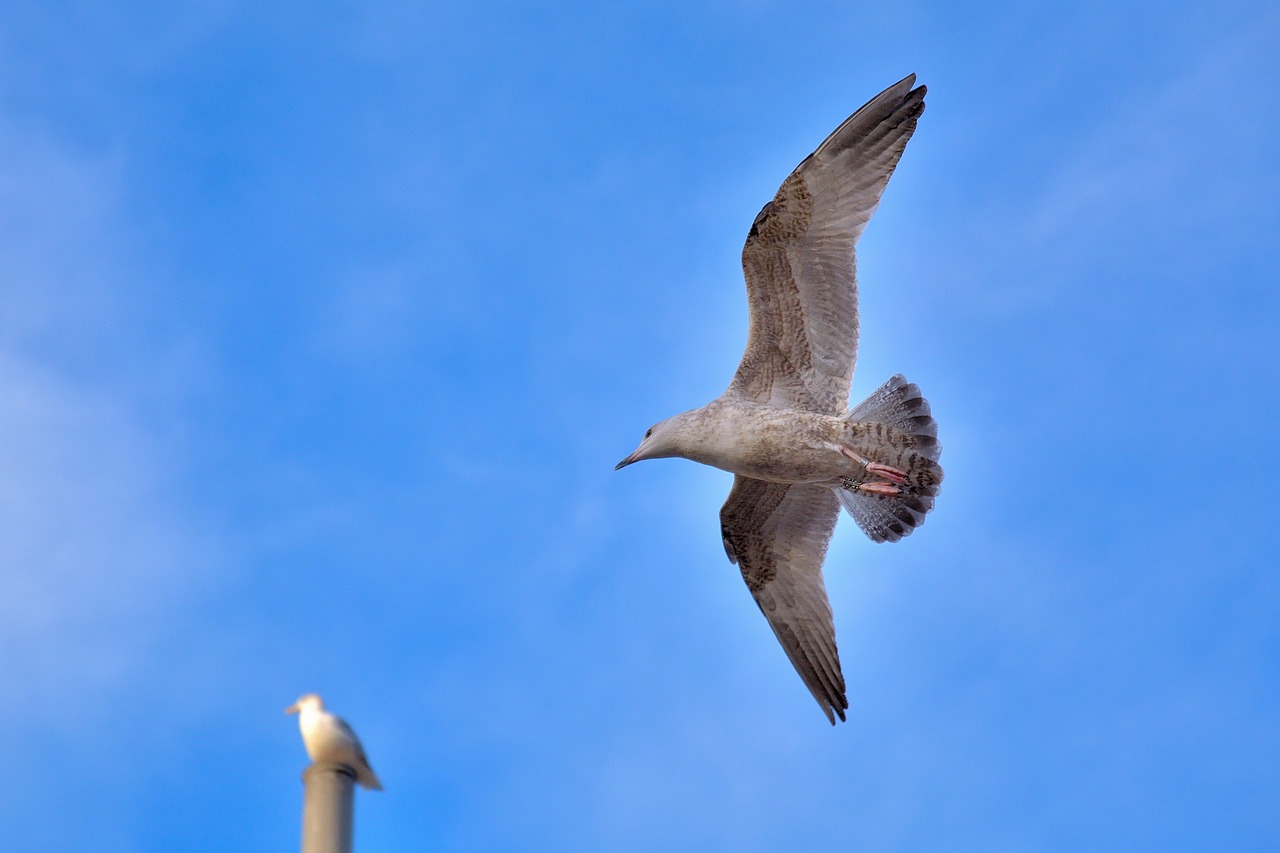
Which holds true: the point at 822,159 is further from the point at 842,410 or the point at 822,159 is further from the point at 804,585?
the point at 804,585

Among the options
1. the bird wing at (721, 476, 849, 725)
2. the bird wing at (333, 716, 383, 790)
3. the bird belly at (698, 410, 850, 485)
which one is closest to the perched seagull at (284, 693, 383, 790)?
the bird wing at (333, 716, 383, 790)

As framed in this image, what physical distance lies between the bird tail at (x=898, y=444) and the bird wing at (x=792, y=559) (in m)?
0.76

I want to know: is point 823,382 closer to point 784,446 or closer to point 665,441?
point 784,446

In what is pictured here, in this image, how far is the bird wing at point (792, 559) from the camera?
43.1 feet

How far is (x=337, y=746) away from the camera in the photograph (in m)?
4.74

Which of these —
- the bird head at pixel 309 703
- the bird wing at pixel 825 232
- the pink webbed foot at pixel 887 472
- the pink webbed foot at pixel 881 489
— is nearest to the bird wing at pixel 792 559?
the pink webbed foot at pixel 881 489

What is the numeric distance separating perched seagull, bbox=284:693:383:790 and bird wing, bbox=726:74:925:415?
7.86m

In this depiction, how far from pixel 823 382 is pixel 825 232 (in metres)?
1.20

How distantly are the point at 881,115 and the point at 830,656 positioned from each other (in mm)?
4389

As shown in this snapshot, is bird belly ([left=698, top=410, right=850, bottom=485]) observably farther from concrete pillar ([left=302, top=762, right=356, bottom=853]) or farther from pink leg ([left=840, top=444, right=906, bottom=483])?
concrete pillar ([left=302, top=762, right=356, bottom=853])

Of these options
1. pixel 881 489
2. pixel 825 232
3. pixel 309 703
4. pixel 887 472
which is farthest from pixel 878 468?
pixel 309 703

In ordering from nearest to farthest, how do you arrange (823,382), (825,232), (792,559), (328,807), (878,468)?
(328,807), (825,232), (878,468), (823,382), (792,559)

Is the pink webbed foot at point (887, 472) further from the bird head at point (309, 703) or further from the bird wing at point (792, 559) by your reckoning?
the bird head at point (309, 703)

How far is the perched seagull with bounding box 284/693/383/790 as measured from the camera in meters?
4.73
